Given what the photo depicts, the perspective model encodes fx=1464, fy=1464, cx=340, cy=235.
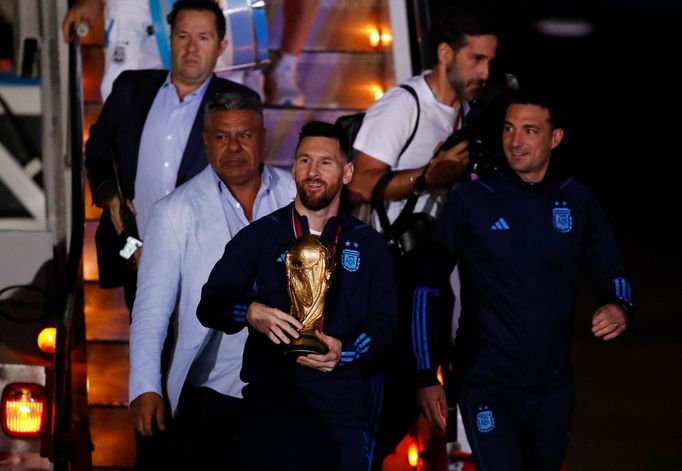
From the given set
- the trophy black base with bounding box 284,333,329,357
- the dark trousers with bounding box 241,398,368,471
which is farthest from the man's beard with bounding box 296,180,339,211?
the dark trousers with bounding box 241,398,368,471

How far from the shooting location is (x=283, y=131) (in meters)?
6.99

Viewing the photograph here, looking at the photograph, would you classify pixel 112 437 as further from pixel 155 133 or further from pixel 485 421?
pixel 485 421

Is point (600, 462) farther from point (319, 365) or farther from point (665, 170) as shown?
point (665, 170)

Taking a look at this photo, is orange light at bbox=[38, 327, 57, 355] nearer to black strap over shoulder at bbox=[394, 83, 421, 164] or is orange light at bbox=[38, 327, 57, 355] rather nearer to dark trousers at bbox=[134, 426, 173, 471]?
dark trousers at bbox=[134, 426, 173, 471]

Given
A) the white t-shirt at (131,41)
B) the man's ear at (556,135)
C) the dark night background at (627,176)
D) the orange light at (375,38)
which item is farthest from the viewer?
the dark night background at (627,176)

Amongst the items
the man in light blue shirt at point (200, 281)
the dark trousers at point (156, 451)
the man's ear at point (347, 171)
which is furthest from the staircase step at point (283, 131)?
the man's ear at point (347, 171)

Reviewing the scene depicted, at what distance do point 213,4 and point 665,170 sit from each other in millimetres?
17250

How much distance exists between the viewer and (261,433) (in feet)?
15.3

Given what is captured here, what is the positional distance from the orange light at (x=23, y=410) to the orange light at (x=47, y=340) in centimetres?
15

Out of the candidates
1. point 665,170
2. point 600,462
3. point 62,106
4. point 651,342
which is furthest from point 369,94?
point 665,170

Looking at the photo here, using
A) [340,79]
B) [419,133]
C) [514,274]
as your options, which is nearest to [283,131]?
[340,79]

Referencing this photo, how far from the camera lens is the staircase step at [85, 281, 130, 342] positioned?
21.5 feet

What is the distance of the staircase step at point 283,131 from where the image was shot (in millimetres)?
6988

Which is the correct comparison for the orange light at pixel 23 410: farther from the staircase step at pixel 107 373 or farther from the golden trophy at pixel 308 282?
the golden trophy at pixel 308 282
